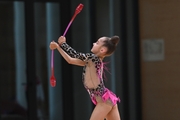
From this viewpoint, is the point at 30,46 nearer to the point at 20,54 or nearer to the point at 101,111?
the point at 20,54

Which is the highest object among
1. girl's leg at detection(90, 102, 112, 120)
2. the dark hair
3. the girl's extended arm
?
the dark hair

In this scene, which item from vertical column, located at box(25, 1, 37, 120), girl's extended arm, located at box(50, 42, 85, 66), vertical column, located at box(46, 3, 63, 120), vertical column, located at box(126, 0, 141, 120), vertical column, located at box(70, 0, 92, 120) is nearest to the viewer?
girl's extended arm, located at box(50, 42, 85, 66)

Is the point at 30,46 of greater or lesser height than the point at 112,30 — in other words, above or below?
below

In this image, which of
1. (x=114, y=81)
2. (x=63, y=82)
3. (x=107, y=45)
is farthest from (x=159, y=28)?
(x=107, y=45)

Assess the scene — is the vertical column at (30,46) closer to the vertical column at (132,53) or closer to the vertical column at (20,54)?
the vertical column at (132,53)

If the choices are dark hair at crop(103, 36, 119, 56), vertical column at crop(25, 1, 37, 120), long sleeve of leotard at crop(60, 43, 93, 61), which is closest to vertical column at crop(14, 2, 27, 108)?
vertical column at crop(25, 1, 37, 120)

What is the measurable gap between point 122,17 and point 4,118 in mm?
3464

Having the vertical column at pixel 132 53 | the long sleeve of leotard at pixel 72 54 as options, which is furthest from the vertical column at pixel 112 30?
the long sleeve of leotard at pixel 72 54

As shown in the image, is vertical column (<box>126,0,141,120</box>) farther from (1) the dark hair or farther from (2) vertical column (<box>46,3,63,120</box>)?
(1) the dark hair

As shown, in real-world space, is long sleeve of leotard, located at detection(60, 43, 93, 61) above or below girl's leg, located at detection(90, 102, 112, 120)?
above

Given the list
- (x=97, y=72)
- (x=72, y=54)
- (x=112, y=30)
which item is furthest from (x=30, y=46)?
(x=97, y=72)

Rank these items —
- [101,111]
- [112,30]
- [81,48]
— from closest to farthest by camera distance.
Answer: [101,111] < [112,30] < [81,48]

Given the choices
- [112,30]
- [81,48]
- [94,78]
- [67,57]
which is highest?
[112,30]

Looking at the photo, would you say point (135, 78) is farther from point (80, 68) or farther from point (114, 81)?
point (80, 68)
